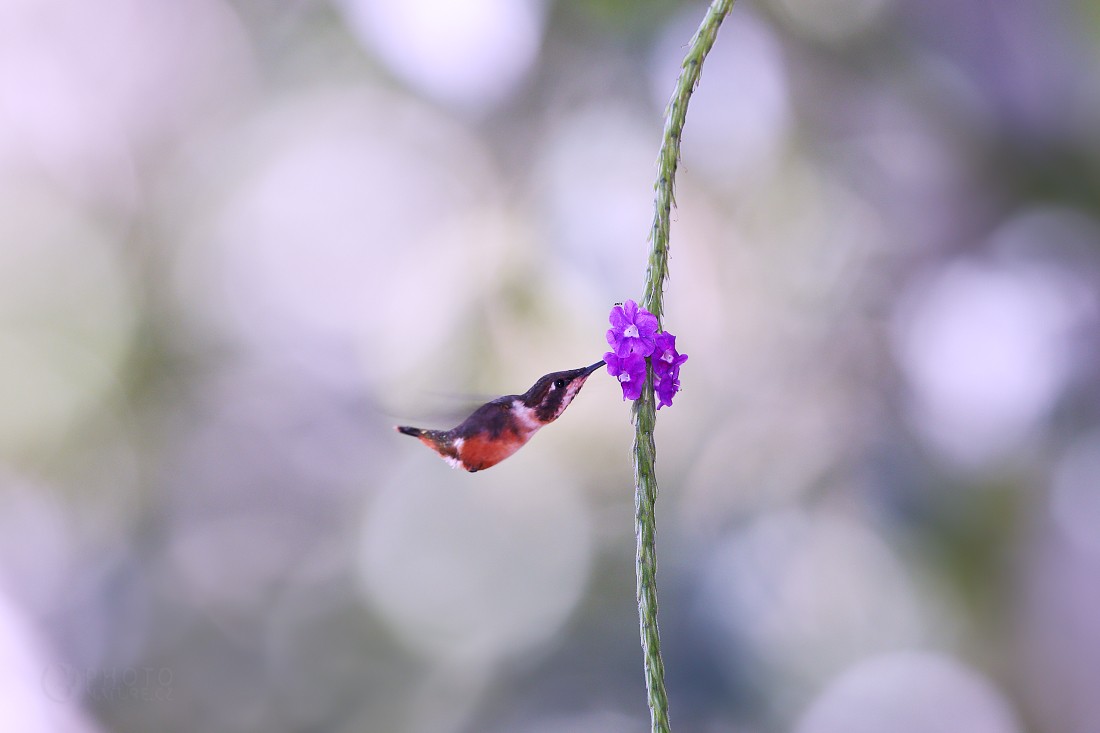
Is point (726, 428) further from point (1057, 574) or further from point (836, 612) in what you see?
point (1057, 574)

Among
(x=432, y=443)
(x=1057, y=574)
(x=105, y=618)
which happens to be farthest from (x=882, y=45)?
(x=105, y=618)

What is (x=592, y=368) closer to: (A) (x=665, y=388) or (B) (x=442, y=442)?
(A) (x=665, y=388)

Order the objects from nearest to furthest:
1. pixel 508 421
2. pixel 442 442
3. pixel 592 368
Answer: pixel 592 368
pixel 508 421
pixel 442 442

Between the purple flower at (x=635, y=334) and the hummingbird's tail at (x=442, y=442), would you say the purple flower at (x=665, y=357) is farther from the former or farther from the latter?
the hummingbird's tail at (x=442, y=442)

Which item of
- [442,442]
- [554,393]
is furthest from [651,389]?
[442,442]

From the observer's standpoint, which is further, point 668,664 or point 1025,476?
point 668,664

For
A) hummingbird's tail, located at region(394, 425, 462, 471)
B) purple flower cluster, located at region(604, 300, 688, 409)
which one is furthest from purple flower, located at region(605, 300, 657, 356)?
hummingbird's tail, located at region(394, 425, 462, 471)

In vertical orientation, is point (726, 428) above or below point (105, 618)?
above
